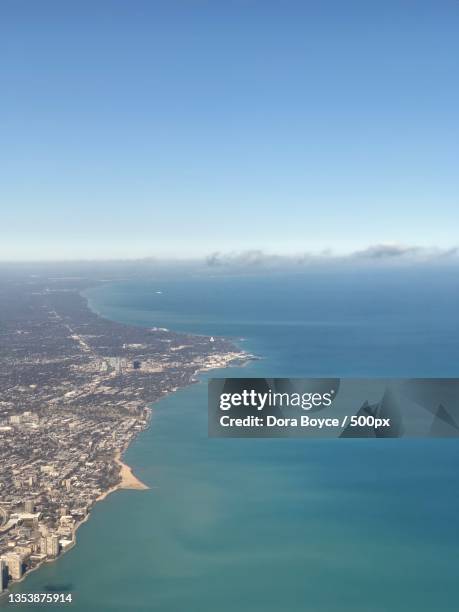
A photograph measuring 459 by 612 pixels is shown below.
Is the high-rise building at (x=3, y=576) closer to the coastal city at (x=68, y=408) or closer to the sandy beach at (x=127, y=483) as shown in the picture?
the coastal city at (x=68, y=408)

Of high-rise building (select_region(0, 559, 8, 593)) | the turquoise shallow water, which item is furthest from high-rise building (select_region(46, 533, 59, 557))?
high-rise building (select_region(0, 559, 8, 593))

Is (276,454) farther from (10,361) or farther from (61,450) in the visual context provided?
(10,361)

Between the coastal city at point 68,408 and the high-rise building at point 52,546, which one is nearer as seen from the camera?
the high-rise building at point 52,546

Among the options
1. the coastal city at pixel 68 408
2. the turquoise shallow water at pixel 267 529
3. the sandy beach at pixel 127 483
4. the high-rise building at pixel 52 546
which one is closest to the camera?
the turquoise shallow water at pixel 267 529

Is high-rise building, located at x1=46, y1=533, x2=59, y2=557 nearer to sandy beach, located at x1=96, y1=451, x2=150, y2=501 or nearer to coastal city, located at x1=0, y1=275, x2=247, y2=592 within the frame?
coastal city, located at x1=0, y1=275, x2=247, y2=592

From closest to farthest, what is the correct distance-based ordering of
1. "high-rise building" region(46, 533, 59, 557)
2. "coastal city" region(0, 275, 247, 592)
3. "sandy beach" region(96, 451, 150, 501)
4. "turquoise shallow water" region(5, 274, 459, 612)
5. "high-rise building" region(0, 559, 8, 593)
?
"high-rise building" region(0, 559, 8, 593)
"turquoise shallow water" region(5, 274, 459, 612)
"high-rise building" region(46, 533, 59, 557)
"coastal city" region(0, 275, 247, 592)
"sandy beach" region(96, 451, 150, 501)

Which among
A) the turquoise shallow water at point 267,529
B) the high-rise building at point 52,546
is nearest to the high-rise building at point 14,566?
the turquoise shallow water at point 267,529

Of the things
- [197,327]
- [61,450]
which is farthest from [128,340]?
[61,450]
